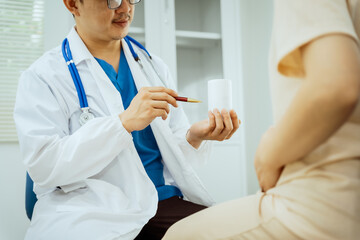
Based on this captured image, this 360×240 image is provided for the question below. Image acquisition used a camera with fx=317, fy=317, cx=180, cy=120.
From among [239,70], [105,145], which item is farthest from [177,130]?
[239,70]

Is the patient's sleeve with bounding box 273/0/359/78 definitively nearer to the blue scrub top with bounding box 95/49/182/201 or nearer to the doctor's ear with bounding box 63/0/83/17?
the blue scrub top with bounding box 95/49/182/201

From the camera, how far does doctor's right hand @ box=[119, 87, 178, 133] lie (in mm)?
1006

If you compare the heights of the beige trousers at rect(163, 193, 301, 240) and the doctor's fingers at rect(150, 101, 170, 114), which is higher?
the doctor's fingers at rect(150, 101, 170, 114)

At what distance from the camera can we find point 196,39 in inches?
92.9

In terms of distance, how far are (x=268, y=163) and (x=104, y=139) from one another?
65 centimetres

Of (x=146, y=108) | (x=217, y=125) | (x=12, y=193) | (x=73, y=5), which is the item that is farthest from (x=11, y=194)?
(x=217, y=125)

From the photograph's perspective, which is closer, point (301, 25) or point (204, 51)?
point (301, 25)

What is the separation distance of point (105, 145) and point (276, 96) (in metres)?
0.67

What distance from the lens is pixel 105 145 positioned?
1025 millimetres

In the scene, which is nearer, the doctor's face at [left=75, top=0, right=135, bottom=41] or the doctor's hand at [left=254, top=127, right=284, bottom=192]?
the doctor's hand at [left=254, top=127, right=284, bottom=192]

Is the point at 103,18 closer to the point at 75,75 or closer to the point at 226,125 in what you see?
the point at 75,75

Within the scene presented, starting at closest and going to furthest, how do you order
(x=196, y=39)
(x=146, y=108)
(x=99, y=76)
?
(x=146, y=108) → (x=99, y=76) → (x=196, y=39)

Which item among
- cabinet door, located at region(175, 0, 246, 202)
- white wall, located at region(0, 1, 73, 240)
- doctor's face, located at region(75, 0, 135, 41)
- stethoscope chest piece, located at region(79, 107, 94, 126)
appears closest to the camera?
stethoscope chest piece, located at region(79, 107, 94, 126)

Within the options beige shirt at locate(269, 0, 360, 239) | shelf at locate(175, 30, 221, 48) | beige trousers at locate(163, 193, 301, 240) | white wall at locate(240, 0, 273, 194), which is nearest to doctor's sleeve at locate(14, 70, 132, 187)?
beige trousers at locate(163, 193, 301, 240)
